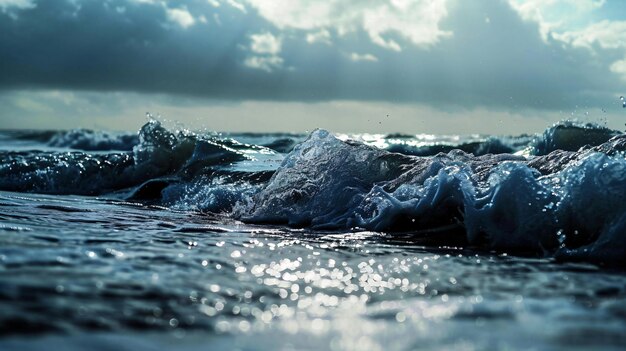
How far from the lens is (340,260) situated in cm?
383

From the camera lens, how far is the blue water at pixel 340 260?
234 centimetres

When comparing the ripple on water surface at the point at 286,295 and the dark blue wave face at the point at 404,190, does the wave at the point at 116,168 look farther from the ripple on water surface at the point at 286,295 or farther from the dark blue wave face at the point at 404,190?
the ripple on water surface at the point at 286,295

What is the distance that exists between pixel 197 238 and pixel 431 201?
5.98 ft

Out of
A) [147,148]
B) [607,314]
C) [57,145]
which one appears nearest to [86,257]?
[607,314]

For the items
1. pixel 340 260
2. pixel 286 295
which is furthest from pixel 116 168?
pixel 286 295

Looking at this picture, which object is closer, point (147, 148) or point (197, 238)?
point (197, 238)

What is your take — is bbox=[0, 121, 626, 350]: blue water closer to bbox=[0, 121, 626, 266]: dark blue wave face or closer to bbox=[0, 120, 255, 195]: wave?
bbox=[0, 121, 626, 266]: dark blue wave face

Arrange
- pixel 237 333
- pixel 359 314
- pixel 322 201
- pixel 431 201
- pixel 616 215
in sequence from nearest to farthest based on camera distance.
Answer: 1. pixel 237 333
2. pixel 359 314
3. pixel 616 215
4. pixel 431 201
5. pixel 322 201

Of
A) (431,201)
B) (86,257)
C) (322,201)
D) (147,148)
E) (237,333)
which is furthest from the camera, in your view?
(147,148)

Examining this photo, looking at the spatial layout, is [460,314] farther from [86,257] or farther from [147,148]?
[147,148]

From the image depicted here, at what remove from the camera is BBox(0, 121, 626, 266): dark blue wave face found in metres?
4.47

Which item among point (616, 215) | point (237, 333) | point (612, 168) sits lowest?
point (237, 333)

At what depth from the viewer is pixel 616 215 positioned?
4.33 metres

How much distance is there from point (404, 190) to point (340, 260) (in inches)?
82.6
